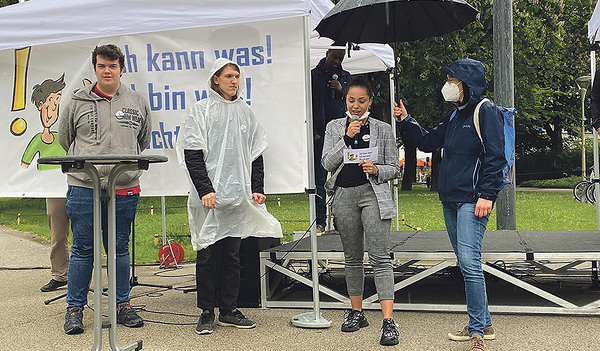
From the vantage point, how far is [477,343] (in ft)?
14.3

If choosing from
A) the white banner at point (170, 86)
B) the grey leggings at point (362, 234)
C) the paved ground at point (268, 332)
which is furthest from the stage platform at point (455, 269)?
the white banner at point (170, 86)

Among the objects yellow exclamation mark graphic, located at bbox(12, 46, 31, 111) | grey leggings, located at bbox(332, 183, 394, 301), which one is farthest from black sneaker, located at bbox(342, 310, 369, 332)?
yellow exclamation mark graphic, located at bbox(12, 46, 31, 111)

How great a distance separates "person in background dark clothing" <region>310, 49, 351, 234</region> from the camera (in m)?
7.03

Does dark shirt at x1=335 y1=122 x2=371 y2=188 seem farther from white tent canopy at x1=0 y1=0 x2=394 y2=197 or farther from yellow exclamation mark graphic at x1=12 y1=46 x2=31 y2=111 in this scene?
yellow exclamation mark graphic at x1=12 y1=46 x2=31 y2=111

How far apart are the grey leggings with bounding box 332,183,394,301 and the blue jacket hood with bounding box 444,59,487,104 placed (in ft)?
3.33

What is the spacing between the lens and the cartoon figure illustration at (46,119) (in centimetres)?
617

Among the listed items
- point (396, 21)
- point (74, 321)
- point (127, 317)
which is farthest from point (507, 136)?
point (74, 321)

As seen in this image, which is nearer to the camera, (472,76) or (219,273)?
(472,76)

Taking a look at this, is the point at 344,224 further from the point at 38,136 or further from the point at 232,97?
the point at 38,136

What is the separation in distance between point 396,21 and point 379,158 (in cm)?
131

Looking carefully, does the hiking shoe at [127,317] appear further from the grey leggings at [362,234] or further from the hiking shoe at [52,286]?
the hiking shoe at [52,286]

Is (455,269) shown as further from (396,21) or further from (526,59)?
(526,59)

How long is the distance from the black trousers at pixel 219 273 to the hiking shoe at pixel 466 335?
68.1 inches

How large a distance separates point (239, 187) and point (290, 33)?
138 centimetres
